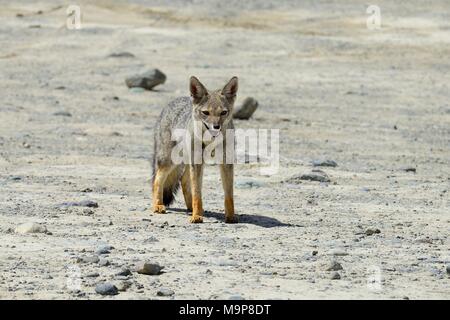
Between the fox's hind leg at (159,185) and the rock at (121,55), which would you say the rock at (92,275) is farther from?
the rock at (121,55)

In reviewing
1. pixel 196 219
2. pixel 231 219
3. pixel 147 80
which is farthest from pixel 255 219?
pixel 147 80

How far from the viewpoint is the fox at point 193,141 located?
9.26 metres

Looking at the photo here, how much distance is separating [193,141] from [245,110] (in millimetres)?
7194

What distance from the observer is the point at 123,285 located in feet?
22.5

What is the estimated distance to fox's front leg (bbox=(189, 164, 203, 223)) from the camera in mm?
9289

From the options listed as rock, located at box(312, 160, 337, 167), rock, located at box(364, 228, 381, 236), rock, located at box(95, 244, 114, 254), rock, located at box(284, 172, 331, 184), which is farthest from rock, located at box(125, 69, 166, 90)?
rock, located at box(95, 244, 114, 254)

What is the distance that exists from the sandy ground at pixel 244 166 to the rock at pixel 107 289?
4.1 inches

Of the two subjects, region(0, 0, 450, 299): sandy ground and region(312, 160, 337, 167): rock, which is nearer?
region(0, 0, 450, 299): sandy ground

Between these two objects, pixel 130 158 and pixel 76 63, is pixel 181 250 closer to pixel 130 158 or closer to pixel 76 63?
pixel 130 158

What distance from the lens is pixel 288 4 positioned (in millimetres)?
29875

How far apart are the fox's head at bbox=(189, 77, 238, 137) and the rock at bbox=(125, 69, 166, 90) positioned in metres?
10.0

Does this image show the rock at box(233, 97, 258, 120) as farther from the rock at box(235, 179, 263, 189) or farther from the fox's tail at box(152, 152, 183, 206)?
the fox's tail at box(152, 152, 183, 206)

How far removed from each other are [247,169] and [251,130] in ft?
Answer: 11.2

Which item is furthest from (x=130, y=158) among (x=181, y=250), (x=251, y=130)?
(x=181, y=250)
